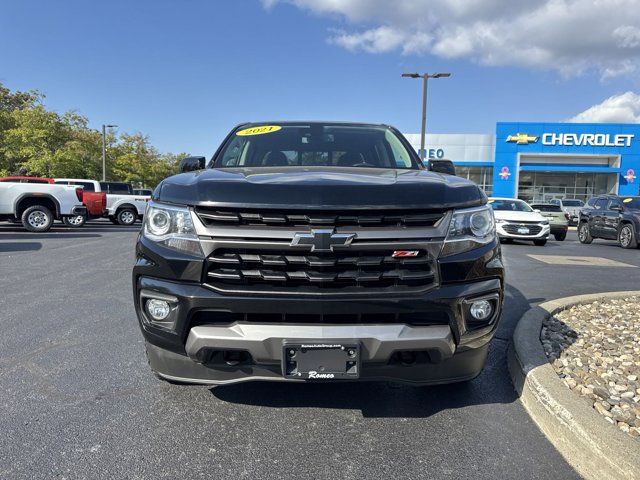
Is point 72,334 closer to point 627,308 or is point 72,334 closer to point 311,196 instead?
point 311,196

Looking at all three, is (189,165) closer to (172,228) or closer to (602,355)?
(172,228)

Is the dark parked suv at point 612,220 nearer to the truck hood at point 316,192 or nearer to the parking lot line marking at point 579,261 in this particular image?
the parking lot line marking at point 579,261

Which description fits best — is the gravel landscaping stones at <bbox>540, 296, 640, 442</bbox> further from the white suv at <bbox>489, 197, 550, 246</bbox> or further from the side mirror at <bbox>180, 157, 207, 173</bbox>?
the white suv at <bbox>489, 197, 550, 246</bbox>

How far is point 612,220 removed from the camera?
1463 centimetres

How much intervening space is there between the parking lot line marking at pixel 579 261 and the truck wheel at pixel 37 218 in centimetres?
1324

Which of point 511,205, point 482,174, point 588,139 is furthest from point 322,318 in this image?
point 588,139

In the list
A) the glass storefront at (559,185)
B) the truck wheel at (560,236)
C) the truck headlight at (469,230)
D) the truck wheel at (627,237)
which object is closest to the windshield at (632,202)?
the truck wheel at (627,237)

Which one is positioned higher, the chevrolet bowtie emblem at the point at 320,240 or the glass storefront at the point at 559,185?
the glass storefront at the point at 559,185

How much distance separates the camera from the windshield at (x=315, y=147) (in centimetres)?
401

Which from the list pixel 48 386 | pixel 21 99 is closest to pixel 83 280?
pixel 48 386

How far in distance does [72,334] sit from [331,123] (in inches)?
119

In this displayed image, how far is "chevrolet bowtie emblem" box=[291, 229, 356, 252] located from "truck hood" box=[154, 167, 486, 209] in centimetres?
14

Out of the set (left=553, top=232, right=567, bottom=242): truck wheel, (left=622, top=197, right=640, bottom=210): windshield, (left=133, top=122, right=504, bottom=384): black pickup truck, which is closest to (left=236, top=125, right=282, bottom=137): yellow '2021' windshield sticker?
(left=133, top=122, right=504, bottom=384): black pickup truck

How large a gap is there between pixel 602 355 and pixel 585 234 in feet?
45.3
